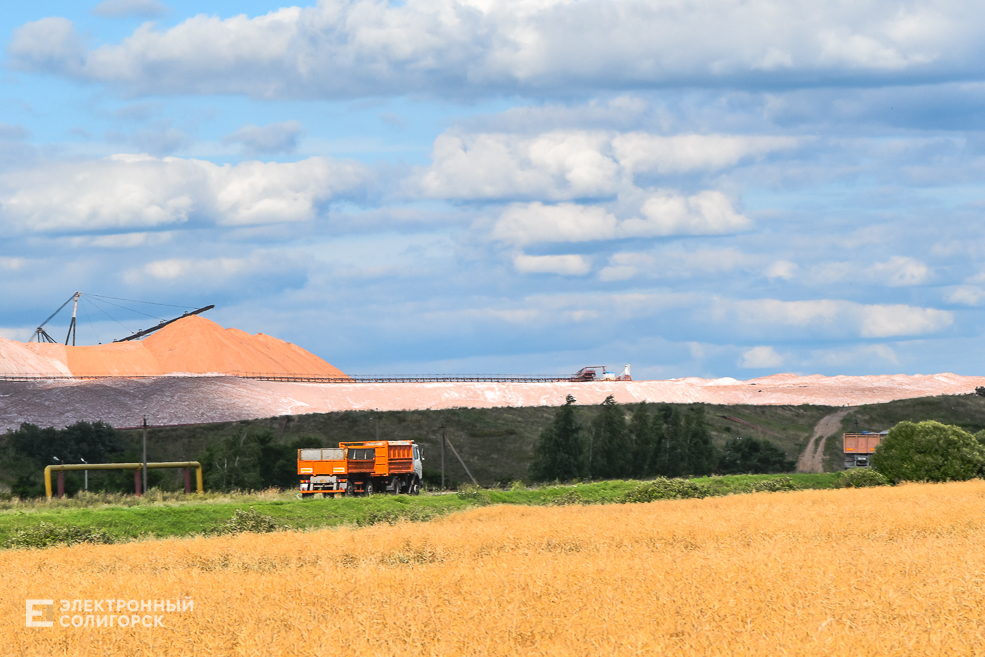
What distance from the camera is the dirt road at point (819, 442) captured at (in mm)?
105312

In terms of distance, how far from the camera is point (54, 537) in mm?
32844

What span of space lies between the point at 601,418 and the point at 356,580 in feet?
275

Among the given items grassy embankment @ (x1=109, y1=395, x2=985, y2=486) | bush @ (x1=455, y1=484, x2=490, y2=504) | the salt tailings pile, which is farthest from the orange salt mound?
bush @ (x1=455, y1=484, x2=490, y2=504)

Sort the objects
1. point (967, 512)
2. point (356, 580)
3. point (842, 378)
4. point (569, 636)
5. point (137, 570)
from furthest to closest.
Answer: point (842, 378), point (967, 512), point (137, 570), point (356, 580), point (569, 636)

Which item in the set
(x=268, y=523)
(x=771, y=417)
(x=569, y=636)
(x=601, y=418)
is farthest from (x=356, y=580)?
(x=771, y=417)

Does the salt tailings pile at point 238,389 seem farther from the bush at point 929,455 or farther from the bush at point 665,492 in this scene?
the bush at point 929,455

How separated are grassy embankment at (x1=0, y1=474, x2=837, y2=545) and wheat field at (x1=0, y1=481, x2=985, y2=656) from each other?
15.7m

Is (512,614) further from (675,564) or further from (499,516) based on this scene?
(499,516)

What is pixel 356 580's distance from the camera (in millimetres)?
16203

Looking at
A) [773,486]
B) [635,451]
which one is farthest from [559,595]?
[635,451]

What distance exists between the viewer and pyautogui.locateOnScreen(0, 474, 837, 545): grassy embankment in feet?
128

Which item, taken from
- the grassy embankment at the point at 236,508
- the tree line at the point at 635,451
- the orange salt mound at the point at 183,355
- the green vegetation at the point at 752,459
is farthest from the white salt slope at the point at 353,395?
the grassy embankment at the point at 236,508

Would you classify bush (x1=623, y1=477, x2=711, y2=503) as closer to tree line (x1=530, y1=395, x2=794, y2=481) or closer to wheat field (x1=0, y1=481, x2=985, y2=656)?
wheat field (x1=0, y1=481, x2=985, y2=656)

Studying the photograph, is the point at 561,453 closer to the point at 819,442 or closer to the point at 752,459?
the point at 752,459
